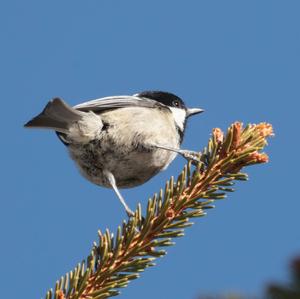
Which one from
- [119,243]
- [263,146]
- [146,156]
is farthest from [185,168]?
[146,156]

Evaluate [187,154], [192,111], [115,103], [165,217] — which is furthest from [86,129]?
[165,217]

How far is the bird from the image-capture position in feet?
10.6

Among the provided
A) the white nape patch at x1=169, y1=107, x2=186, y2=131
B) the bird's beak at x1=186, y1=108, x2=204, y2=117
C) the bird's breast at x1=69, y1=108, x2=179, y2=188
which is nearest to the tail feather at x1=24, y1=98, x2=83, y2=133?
the bird's breast at x1=69, y1=108, x2=179, y2=188

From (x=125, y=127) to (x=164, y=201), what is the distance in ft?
4.66

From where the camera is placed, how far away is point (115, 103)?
3408 mm

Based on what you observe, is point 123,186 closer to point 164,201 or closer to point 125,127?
point 125,127

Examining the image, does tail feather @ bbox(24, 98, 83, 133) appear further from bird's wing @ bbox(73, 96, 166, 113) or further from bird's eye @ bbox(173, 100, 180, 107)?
bird's eye @ bbox(173, 100, 180, 107)

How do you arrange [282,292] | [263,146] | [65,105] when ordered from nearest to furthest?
[282,292] < [263,146] < [65,105]

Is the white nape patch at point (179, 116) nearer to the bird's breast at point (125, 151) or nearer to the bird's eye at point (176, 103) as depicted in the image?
the bird's eye at point (176, 103)

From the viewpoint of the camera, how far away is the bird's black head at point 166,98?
3.80m

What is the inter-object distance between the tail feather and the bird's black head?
0.80 metres

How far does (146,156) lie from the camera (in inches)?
130

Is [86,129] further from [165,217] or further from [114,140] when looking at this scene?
[165,217]

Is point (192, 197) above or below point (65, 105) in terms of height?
below
